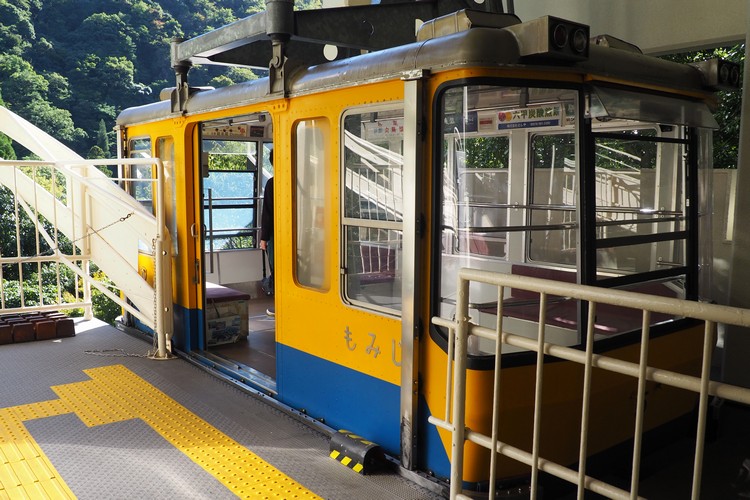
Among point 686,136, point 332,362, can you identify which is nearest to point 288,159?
point 332,362

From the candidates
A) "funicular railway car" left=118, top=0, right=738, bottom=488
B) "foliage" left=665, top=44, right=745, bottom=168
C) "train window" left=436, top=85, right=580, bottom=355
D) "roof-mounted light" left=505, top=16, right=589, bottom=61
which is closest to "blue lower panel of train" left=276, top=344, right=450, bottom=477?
"funicular railway car" left=118, top=0, right=738, bottom=488

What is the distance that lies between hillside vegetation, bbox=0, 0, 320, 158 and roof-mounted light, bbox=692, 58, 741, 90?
3960cm

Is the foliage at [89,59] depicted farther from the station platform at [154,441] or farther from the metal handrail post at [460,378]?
the metal handrail post at [460,378]

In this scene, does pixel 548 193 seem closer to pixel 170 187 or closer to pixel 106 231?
pixel 170 187

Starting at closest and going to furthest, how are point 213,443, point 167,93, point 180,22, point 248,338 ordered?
point 213,443 → point 167,93 → point 248,338 → point 180,22

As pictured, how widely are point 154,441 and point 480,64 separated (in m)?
2.96

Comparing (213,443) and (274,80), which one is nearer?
(213,443)

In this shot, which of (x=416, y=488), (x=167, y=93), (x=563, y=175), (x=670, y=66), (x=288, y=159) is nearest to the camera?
(x=416, y=488)

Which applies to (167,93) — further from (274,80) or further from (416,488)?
(416,488)

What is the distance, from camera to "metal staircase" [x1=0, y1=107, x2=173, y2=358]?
6.01 metres

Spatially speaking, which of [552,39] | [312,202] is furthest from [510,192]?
[552,39]

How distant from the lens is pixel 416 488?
3.50 m

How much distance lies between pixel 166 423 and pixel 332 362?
1.25m

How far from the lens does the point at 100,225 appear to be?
270 inches
